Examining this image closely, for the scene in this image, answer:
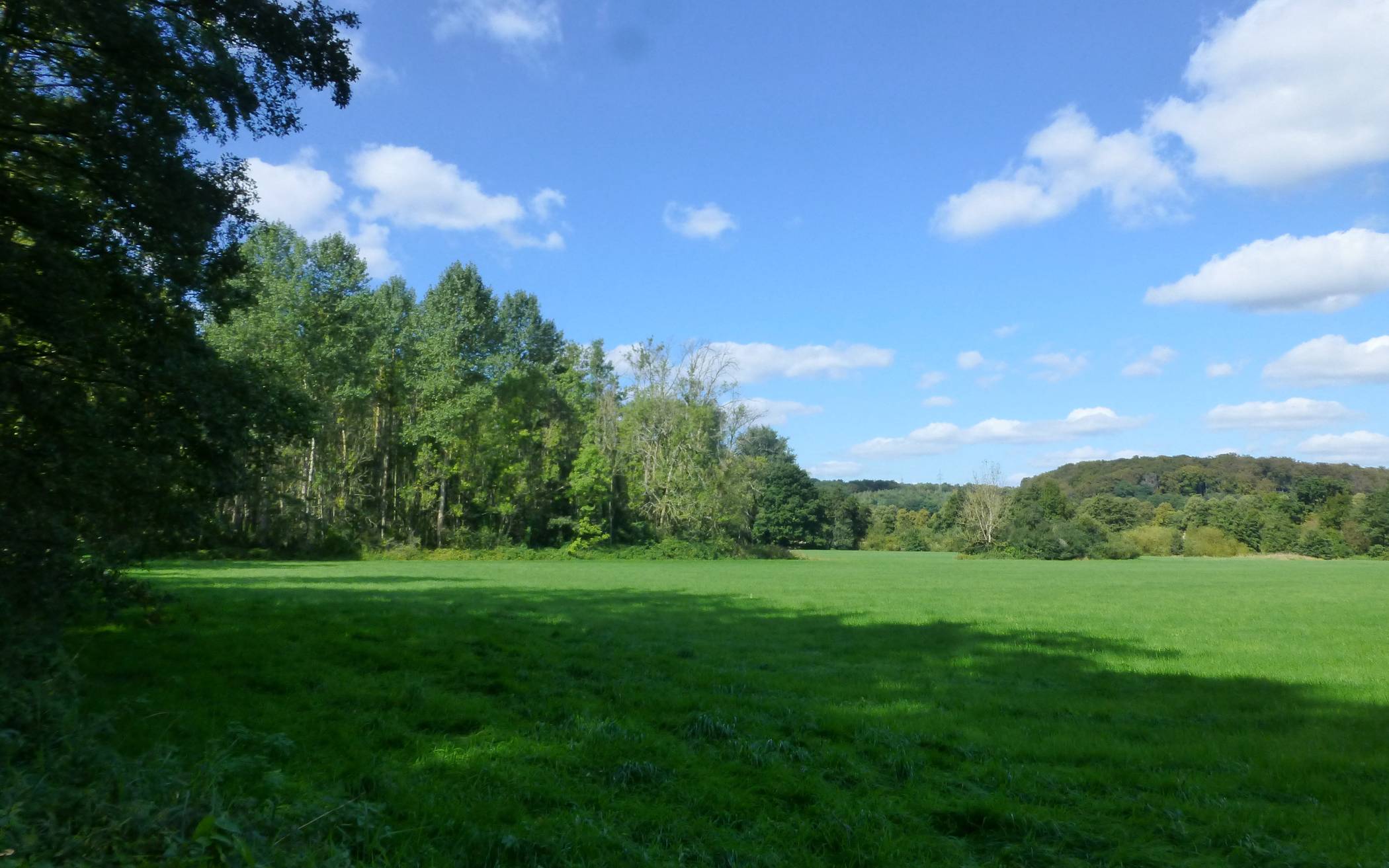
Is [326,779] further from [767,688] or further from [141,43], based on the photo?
[141,43]

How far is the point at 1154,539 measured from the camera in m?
82.9

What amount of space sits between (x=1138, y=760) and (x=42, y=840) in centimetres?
791

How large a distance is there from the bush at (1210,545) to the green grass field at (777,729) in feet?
243

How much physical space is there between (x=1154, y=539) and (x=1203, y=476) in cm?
5252

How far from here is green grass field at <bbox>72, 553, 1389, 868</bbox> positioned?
17.9 feet

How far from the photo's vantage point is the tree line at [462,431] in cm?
4528

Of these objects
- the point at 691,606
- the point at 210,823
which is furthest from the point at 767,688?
the point at 691,606

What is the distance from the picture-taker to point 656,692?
375 inches

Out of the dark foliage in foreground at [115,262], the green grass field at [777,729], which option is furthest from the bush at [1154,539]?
the dark foliage in foreground at [115,262]

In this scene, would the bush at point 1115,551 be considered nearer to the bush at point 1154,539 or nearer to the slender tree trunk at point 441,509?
the bush at point 1154,539

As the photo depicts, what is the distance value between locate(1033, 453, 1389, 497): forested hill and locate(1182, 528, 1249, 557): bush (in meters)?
29.1

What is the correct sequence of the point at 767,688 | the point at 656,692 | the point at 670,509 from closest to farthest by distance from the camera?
the point at 656,692 → the point at 767,688 → the point at 670,509

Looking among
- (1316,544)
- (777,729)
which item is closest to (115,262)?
(777,729)

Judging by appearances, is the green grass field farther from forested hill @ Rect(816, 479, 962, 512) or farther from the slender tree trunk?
forested hill @ Rect(816, 479, 962, 512)
